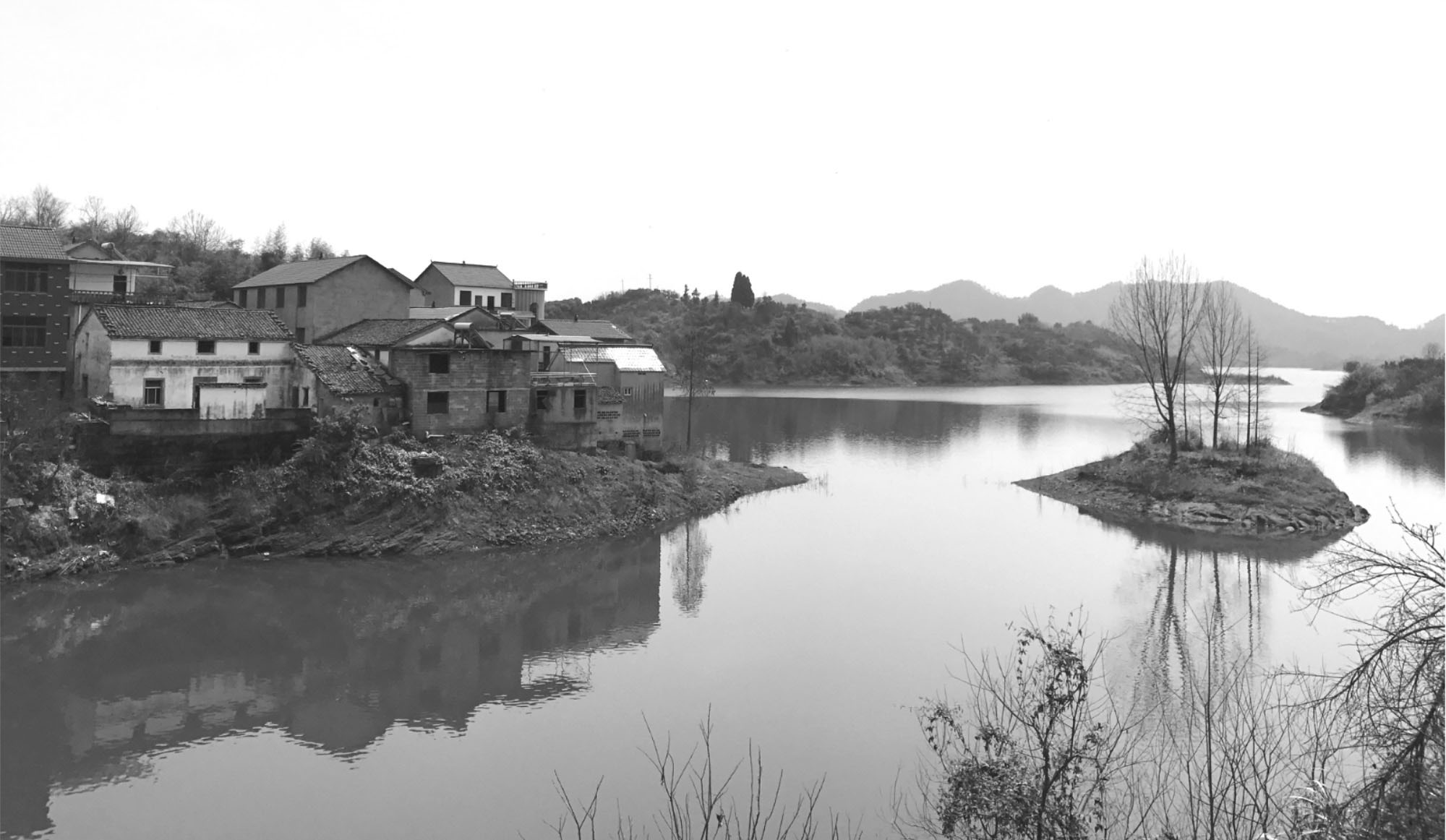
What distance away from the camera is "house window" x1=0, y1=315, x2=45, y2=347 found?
2170 cm

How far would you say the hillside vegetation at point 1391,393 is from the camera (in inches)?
2147

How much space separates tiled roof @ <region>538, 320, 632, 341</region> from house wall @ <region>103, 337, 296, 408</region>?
9285 mm

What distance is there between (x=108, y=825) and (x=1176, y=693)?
13.1 m

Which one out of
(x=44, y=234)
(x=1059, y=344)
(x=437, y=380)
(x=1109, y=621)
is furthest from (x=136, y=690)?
(x=1059, y=344)

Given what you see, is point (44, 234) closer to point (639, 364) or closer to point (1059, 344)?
point (639, 364)

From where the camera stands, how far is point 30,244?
72.4 feet

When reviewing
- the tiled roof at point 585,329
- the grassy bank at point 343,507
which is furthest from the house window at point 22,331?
the tiled roof at point 585,329

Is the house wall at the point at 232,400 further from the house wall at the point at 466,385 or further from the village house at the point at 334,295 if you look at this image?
the village house at the point at 334,295

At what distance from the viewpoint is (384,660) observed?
52.3ft

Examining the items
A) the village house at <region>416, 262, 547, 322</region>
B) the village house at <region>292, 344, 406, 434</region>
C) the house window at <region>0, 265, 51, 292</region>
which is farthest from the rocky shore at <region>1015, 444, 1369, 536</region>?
the house window at <region>0, 265, 51, 292</region>

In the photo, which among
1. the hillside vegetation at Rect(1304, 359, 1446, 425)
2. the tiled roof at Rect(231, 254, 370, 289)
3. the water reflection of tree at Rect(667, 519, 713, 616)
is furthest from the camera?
the hillside vegetation at Rect(1304, 359, 1446, 425)

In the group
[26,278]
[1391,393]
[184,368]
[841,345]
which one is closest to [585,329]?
[184,368]

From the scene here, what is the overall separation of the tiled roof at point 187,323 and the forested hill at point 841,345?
5023 cm

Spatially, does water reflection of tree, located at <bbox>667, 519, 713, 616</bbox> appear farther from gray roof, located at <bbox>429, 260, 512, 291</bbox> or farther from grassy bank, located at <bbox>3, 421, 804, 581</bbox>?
gray roof, located at <bbox>429, 260, 512, 291</bbox>
